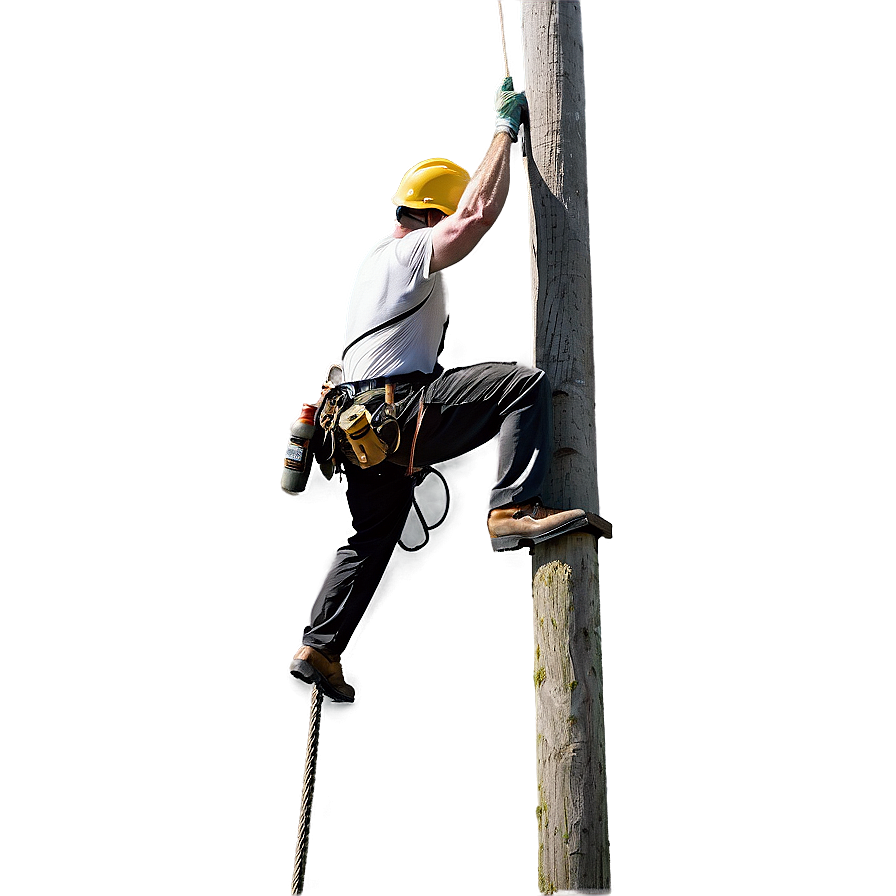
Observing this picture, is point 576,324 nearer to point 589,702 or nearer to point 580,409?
point 580,409

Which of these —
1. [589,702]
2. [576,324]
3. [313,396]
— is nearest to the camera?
[589,702]

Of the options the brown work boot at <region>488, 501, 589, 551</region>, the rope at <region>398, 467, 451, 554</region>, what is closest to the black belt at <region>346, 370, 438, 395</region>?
the rope at <region>398, 467, 451, 554</region>

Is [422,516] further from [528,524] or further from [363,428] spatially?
[528,524]

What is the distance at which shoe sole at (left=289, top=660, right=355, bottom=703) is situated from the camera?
160 inches

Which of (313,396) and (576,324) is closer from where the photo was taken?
(576,324)

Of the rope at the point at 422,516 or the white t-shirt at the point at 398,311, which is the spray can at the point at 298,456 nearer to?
the white t-shirt at the point at 398,311

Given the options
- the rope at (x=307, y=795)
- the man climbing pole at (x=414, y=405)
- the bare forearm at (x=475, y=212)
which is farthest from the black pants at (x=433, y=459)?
the bare forearm at (x=475, y=212)

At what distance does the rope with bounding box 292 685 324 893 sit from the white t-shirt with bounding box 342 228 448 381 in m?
1.35

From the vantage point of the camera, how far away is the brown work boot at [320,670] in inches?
160

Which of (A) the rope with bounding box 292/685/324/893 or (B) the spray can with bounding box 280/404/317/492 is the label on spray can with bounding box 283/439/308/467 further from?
(A) the rope with bounding box 292/685/324/893

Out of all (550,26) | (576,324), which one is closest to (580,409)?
(576,324)

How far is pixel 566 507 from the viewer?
383 cm

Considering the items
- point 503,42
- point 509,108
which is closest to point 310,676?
point 509,108

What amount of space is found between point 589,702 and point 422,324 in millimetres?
1625
